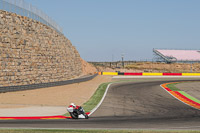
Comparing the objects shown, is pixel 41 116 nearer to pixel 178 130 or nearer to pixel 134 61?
pixel 178 130

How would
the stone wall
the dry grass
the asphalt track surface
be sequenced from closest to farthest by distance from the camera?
the asphalt track surface, the stone wall, the dry grass

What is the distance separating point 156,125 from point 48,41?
89.4 feet

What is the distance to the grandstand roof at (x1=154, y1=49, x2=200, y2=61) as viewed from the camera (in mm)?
113037

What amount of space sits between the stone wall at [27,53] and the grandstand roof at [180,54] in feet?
258

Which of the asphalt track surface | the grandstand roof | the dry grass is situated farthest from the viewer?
the grandstand roof

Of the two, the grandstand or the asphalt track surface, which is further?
the grandstand

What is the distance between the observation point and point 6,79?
28.9 metres

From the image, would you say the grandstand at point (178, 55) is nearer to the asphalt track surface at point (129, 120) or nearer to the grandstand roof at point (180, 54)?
the grandstand roof at point (180, 54)

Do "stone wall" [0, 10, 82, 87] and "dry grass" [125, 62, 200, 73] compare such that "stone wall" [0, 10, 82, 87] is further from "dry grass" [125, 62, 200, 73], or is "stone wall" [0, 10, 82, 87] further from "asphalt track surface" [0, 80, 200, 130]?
"dry grass" [125, 62, 200, 73]

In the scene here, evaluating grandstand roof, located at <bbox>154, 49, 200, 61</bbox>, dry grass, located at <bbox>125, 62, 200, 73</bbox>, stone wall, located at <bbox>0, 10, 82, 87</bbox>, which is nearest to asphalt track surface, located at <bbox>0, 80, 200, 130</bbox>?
stone wall, located at <bbox>0, 10, 82, 87</bbox>

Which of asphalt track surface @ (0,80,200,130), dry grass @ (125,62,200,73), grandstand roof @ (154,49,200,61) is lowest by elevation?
asphalt track surface @ (0,80,200,130)

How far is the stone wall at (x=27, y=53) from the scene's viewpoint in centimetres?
2959

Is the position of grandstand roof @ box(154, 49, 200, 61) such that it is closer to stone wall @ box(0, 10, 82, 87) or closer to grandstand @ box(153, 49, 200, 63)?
grandstand @ box(153, 49, 200, 63)

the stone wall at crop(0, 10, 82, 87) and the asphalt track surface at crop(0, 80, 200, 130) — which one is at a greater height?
the stone wall at crop(0, 10, 82, 87)
